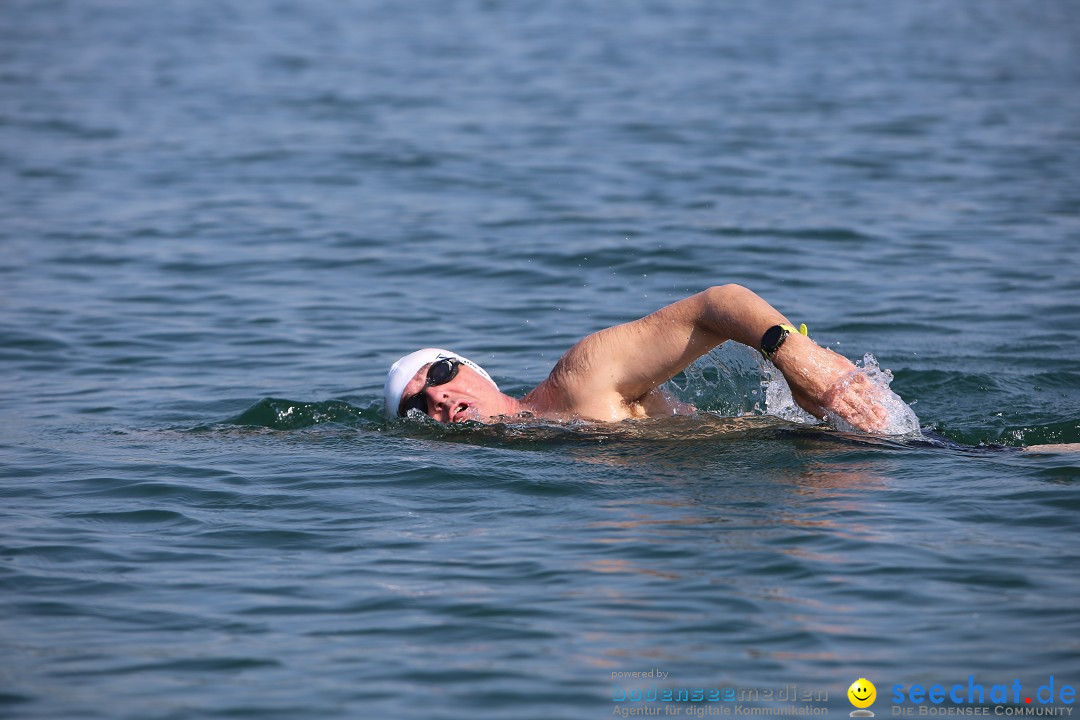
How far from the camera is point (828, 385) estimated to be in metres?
6.54

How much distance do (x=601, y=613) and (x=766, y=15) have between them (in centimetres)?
2932

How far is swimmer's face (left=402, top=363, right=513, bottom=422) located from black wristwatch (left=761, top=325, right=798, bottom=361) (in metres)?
1.78

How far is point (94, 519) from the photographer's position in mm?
6551

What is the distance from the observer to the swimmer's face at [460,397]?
24.9ft

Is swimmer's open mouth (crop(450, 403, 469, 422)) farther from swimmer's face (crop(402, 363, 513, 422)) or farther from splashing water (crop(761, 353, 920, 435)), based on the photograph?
splashing water (crop(761, 353, 920, 435))

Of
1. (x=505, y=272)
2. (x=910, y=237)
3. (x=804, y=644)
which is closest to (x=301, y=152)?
(x=505, y=272)

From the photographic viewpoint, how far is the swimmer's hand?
6.43m

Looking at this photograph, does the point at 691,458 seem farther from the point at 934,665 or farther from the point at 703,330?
the point at 934,665

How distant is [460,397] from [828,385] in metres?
2.18

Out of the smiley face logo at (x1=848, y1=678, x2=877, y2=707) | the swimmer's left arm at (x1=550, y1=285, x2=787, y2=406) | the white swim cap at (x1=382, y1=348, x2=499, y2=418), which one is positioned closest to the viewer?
the smiley face logo at (x1=848, y1=678, x2=877, y2=707)

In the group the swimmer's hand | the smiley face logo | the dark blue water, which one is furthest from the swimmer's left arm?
the smiley face logo

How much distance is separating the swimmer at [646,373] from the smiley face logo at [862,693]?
217 cm

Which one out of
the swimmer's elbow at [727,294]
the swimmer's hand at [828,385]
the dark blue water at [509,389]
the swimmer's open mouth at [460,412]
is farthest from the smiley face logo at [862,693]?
the swimmer's open mouth at [460,412]

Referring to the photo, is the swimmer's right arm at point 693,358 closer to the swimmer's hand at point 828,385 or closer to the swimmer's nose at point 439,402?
the swimmer's hand at point 828,385
